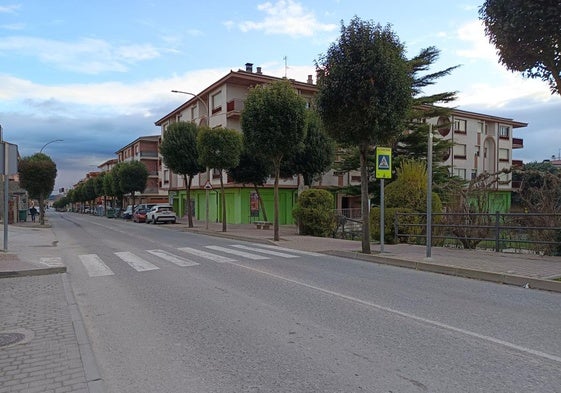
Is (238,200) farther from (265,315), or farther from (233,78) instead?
(265,315)

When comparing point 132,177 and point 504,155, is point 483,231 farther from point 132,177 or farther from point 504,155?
point 504,155

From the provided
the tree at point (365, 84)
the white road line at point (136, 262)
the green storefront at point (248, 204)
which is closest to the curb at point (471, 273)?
the tree at point (365, 84)

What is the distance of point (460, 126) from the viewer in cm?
5012

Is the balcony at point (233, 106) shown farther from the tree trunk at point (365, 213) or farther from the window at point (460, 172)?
the window at point (460, 172)

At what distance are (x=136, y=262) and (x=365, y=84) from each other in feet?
27.0

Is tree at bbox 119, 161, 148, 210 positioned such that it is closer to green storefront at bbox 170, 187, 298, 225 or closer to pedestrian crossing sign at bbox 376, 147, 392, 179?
green storefront at bbox 170, 187, 298, 225

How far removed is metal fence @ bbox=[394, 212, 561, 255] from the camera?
13209 mm

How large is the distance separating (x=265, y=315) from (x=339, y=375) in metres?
2.45

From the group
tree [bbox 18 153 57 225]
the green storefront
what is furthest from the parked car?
tree [bbox 18 153 57 225]

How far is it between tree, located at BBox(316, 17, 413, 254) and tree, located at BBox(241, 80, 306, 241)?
17.5 feet

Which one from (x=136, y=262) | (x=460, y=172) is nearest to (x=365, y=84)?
(x=136, y=262)

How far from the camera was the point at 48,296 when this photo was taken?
26.9ft

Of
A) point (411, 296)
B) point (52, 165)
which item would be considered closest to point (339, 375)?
point (411, 296)

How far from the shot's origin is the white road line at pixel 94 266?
11.0 metres
